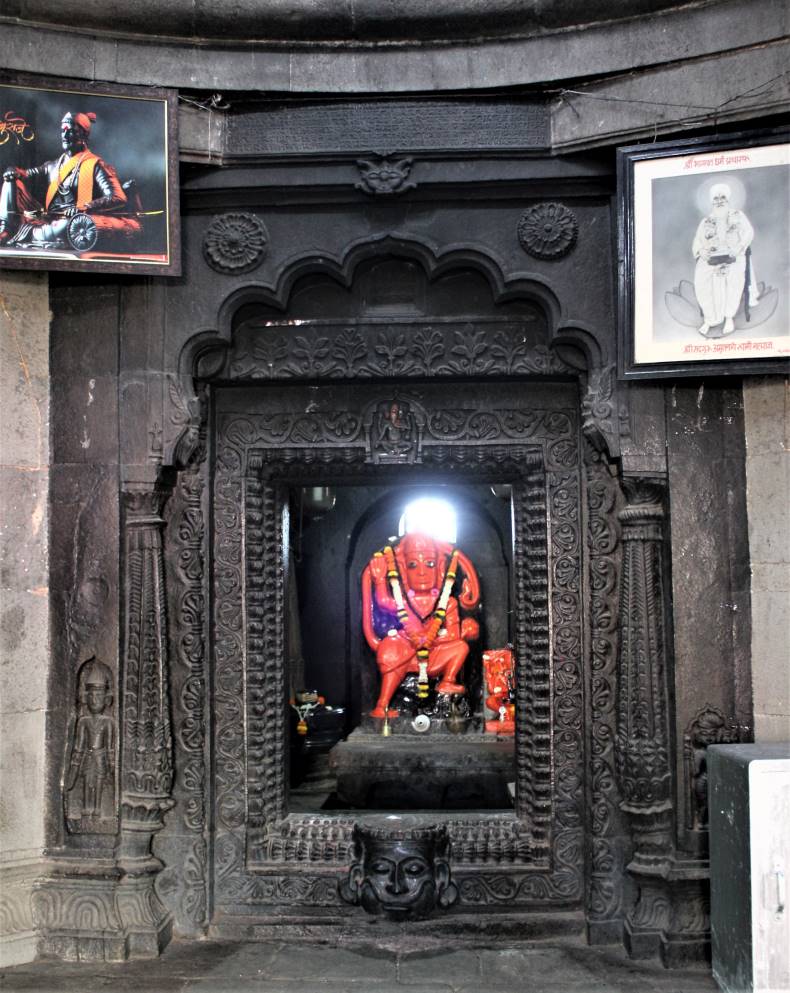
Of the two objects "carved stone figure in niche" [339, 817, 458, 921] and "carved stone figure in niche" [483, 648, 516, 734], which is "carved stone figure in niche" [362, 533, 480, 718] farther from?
"carved stone figure in niche" [339, 817, 458, 921]

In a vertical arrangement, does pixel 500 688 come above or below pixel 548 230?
below

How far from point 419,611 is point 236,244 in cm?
297

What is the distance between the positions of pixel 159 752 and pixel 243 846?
759 mm

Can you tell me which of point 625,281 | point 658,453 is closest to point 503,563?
point 658,453

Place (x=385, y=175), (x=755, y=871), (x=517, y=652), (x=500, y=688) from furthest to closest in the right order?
(x=500, y=688)
(x=517, y=652)
(x=385, y=175)
(x=755, y=871)

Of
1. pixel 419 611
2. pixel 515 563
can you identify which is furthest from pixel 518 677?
pixel 419 611

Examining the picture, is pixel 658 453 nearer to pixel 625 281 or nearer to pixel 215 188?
pixel 625 281

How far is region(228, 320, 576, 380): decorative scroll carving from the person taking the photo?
5.01m

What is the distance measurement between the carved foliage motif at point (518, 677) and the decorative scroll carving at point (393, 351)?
28cm

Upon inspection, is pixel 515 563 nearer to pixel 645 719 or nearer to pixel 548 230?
pixel 645 719

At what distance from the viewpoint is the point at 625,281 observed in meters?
4.57

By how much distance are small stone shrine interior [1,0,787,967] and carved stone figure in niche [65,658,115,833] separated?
1 cm

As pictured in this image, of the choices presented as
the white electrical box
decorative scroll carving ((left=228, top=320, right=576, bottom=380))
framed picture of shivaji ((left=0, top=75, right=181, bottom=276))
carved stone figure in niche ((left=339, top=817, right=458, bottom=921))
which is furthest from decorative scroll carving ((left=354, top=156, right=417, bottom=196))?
carved stone figure in niche ((left=339, top=817, right=458, bottom=921))

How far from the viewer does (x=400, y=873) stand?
15.7 ft
